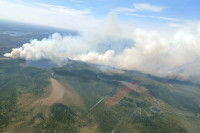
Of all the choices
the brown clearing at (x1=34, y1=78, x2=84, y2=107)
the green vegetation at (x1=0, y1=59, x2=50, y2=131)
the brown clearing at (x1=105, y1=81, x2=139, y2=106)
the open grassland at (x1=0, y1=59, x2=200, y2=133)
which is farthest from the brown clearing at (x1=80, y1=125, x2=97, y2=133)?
the green vegetation at (x1=0, y1=59, x2=50, y2=131)

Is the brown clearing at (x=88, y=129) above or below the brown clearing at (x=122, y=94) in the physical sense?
below

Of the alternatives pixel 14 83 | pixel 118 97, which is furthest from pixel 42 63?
pixel 118 97

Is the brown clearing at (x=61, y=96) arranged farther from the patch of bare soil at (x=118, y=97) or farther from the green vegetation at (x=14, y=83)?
the patch of bare soil at (x=118, y=97)

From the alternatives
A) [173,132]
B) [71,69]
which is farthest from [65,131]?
[71,69]

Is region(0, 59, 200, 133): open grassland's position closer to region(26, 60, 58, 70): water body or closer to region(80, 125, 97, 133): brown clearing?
region(80, 125, 97, 133): brown clearing

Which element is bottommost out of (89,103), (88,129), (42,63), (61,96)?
(88,129)

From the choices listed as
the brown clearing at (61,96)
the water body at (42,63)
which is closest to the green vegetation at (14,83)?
the brown clearing at (61,96)

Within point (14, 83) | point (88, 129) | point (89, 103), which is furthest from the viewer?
point (14, 83)

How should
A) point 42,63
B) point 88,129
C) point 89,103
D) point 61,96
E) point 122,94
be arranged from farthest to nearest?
1. point 42,63
2. point 122,94
3. point 61,96
4. point 89,103
5. point 88,129

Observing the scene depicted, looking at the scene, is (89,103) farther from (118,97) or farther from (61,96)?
(118,97)

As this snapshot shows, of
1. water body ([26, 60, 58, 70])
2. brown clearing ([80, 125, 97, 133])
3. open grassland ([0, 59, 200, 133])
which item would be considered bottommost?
brown clearing ([80, 125, 97, 133])

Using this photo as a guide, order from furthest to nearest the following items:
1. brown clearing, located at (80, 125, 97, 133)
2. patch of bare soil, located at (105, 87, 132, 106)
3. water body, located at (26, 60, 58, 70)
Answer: water body, located at (26, 60, 58, 70) < patch of bare soil, located at (105, 87, 132, 106) < brown clearing, located at (80, 125, 97, 133)
